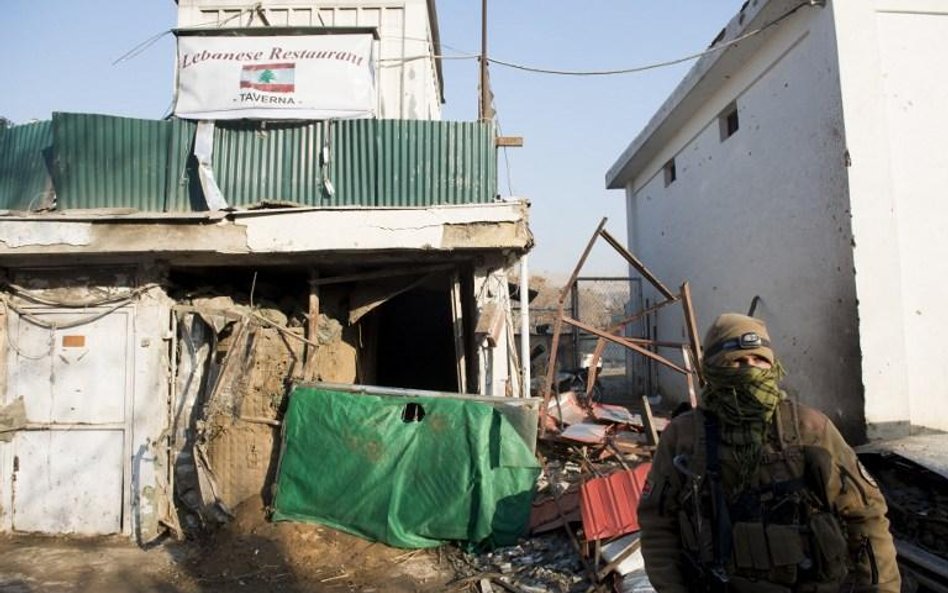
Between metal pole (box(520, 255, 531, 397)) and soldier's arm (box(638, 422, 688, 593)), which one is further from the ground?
metal pole (box(520, 255, 531, 397))

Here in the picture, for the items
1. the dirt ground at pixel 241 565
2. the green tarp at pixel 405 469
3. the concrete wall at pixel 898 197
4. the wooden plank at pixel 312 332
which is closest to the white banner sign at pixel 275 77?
the wooden plank at pixel 312 332

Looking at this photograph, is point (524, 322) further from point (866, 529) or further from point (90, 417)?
point (866, 529)

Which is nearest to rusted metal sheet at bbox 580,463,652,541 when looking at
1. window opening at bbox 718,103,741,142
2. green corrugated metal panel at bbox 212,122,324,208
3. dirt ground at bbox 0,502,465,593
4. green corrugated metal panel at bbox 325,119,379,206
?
dirt ground at bbox 0,502,465,593

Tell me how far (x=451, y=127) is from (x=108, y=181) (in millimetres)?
3757

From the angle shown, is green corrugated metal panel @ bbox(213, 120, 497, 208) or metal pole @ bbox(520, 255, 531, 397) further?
metal pole @ bbox(520, 255, 531, 397)

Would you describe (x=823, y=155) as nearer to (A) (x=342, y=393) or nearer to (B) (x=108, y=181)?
(A) (x=342, y=393)

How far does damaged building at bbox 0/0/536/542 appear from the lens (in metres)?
6.09

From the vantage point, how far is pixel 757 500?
189cm

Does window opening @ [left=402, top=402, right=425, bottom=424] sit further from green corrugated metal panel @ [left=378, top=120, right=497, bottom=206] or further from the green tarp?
green corrugated metal panel @ [left=378, top=120, right=497, bottom=206]

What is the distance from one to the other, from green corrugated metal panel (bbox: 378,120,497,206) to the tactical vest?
4.65 m

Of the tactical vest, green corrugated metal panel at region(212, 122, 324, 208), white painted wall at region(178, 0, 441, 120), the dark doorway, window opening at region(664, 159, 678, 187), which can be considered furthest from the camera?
window opening at region(664, 159, 678, 187)

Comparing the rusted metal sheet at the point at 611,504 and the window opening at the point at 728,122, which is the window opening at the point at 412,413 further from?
the window opening at the point at 728,122

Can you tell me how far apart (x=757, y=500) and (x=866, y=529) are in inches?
13.6

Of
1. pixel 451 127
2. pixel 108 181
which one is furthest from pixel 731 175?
pixel 108 181
